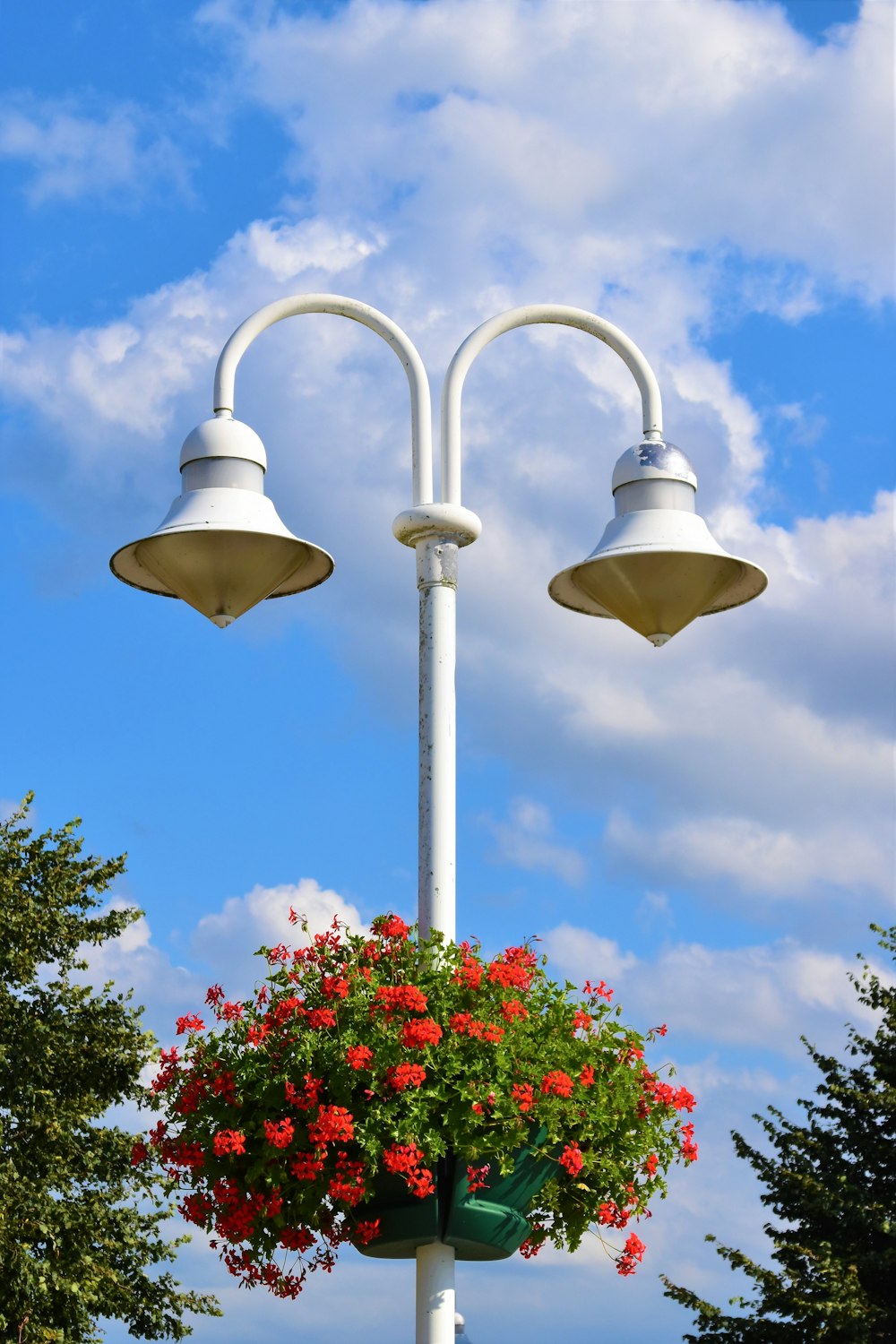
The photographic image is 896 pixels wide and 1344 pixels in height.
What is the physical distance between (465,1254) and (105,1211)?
1518 centimetres

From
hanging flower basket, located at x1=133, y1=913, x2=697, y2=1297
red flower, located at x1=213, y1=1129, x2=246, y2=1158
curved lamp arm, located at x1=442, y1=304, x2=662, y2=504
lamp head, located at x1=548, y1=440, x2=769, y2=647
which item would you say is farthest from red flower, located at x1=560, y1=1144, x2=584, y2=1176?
curved lamp arm, located at x1=442, y1=304, x2=662, y2=504

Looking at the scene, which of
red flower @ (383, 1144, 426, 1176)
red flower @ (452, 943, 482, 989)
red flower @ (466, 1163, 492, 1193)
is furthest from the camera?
red flower @ (452, 943, 482, 989)

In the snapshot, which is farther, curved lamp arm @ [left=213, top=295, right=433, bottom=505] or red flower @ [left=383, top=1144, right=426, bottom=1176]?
curved lamp arm @ [left=213, top=295, right=433, bottom=505]

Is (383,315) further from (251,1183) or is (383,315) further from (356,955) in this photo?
(251,1183)

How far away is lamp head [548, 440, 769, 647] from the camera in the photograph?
6.00 m

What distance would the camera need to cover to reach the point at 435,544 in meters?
5.85

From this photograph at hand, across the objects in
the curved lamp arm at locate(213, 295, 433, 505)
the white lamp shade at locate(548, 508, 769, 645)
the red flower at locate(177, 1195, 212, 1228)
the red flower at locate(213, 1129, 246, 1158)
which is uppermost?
the curved lamp arm at locate(213, 295, 433, 505)

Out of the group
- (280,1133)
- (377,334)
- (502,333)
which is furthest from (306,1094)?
(502,333)

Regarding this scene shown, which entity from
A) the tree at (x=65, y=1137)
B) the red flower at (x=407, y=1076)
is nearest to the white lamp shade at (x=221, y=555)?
the red flower at (x=407, y=1076)

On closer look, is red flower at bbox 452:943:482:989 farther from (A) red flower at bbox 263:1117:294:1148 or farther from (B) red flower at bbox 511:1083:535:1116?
(A) red flower at bbox 263:1117:294:1148

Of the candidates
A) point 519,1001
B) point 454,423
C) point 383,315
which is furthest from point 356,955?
point 383,315

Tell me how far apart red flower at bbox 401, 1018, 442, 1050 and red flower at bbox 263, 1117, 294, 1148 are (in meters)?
0.47

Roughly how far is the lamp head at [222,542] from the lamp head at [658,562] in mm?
1075

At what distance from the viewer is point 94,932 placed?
67.9 ft
